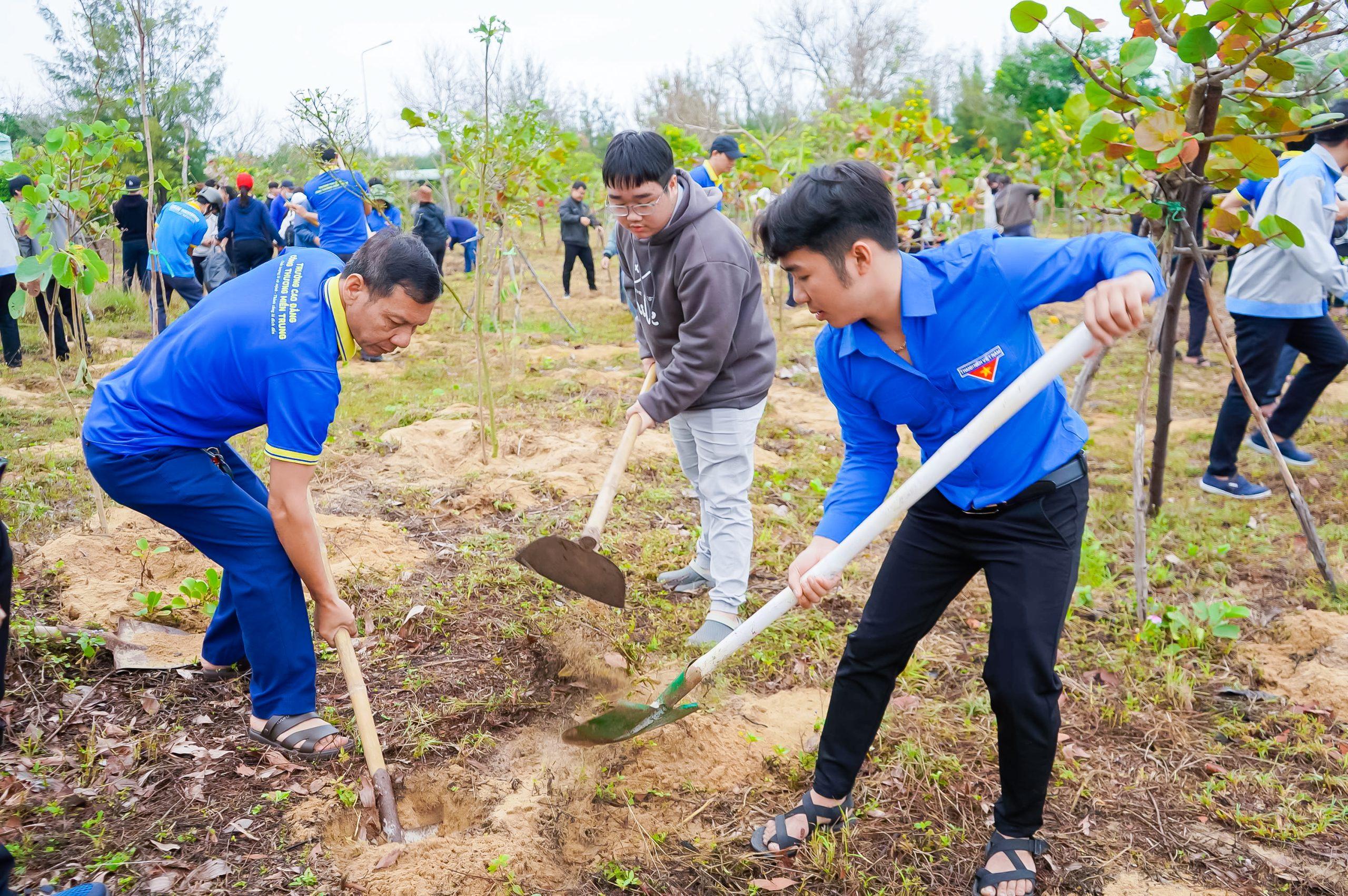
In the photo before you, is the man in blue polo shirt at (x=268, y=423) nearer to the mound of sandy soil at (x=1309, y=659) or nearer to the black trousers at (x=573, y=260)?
the mound of sandy soil at (x=1309, y=659)

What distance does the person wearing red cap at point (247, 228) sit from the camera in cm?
920

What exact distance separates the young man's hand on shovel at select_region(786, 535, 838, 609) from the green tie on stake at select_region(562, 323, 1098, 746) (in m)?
0.01

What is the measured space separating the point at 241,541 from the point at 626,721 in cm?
118

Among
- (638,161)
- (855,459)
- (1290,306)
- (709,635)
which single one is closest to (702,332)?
(638,161)

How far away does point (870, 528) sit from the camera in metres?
1.98

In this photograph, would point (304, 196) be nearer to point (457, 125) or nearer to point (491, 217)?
point (491, 217)

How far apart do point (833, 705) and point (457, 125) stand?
471 cm

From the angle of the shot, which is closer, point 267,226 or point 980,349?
point 980,349

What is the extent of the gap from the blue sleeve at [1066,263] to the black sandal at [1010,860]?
1.26 meters

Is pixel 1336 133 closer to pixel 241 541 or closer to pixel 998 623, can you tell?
pixel 998 623

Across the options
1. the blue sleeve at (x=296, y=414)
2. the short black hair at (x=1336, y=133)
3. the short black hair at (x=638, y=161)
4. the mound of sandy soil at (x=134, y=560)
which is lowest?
the mound of sandy soil at (x=134, y=560)

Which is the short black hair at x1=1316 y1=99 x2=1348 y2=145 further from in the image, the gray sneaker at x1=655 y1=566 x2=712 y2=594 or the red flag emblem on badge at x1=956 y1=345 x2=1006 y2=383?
the gray sneaker at x1=655 y1=566 x2=712 y2=594

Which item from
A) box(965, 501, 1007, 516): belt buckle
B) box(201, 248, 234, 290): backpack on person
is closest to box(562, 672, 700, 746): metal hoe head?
box(965, 501, 1007, 516): belt buckle

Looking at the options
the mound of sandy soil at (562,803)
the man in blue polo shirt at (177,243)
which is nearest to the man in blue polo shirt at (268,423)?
the mound of sandy soil at (562,803)
